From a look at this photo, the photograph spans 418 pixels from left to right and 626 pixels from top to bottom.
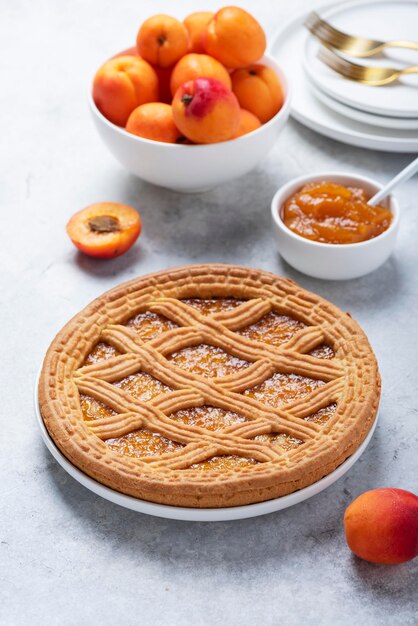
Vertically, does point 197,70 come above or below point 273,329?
above

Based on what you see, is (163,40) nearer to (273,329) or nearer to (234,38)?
(234,38)

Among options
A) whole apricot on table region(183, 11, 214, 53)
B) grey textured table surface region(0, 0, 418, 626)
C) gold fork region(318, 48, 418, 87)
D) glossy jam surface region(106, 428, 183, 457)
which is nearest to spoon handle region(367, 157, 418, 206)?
grey textured table surface region(0, 0, 418, 626)

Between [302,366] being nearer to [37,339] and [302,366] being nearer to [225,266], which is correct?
[225,266]

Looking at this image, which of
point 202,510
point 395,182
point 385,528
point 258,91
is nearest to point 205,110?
point 258,91

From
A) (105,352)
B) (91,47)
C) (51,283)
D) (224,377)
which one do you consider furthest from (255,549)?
(91,47)

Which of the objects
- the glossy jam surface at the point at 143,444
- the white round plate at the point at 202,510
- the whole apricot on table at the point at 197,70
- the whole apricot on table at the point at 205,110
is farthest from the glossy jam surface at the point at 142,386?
the whole apricot on table at the point at 197,70

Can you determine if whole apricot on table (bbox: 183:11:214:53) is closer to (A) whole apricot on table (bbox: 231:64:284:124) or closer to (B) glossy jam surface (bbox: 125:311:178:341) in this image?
(A) whole apricot on table (bbox: 231:64:284:124)

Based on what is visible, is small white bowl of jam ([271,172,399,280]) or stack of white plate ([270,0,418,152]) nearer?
small white bowl of jam ([271,172,399,280])
